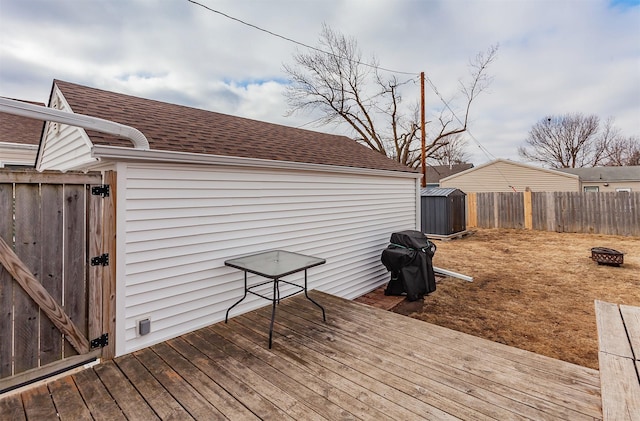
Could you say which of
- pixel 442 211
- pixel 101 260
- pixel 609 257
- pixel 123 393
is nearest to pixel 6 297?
pixel 101 260

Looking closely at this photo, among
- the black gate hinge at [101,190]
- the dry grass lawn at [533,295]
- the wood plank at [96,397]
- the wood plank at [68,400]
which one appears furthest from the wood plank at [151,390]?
the dry grass lawn at [533,295]

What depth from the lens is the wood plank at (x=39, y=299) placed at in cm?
205

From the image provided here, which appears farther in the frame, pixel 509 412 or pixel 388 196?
pixel 388 196

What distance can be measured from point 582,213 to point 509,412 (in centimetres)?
1332

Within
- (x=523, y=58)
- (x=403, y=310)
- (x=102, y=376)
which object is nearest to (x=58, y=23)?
(x=102, y=376)

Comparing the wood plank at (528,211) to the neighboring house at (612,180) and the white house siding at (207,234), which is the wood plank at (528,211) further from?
the white house siding at (207,234)

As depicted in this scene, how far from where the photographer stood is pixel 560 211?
11688mm

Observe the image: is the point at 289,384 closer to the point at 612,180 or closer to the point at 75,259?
the point at 75,259

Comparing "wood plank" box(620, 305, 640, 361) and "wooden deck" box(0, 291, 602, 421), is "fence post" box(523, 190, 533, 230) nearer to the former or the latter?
"wood plank" box(620, 305, 640, 361)

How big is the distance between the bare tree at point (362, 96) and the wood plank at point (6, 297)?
589 inches

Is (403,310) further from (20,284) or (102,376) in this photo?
(20,284)

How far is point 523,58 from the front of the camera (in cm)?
1016

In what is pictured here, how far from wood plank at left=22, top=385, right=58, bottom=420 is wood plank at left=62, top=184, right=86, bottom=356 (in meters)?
0.34

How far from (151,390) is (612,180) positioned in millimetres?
26485
